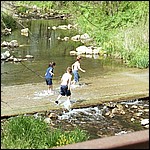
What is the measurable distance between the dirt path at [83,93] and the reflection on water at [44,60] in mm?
1251

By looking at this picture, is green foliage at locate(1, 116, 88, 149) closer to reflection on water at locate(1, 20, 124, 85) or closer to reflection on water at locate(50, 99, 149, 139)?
reflection on water at locate(50, 99, 149, 139)

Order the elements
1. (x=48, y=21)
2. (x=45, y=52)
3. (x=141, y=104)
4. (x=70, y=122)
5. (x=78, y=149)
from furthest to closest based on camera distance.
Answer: (x=48, y=21) < (x=45, y=52) < (x=141, y=104) < (x=70, y=122) < (x=78, y=149)

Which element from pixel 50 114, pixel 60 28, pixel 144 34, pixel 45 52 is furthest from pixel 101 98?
pixel 60 28

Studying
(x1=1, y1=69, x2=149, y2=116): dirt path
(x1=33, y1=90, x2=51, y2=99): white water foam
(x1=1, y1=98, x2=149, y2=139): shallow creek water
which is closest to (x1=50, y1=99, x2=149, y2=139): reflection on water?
(x1=1, y1=98, x2=149, y2=139): shallow creek water

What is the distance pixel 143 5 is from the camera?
25188 mm

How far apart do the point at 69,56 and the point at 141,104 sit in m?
10.6

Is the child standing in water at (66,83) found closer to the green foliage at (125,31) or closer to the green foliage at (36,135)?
the green foliage at (36,135)

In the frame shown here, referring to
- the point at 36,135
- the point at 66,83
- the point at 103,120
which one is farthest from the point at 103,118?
the point at 36,135

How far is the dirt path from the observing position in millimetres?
13137

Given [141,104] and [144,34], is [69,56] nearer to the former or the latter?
[144,34]

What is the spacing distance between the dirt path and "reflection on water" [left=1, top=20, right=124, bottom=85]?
125 cm

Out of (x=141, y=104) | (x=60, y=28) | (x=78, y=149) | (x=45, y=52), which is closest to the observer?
(x=78, y=149)

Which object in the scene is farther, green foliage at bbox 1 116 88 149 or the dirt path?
the dirt path

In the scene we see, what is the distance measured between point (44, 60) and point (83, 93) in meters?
8.08
